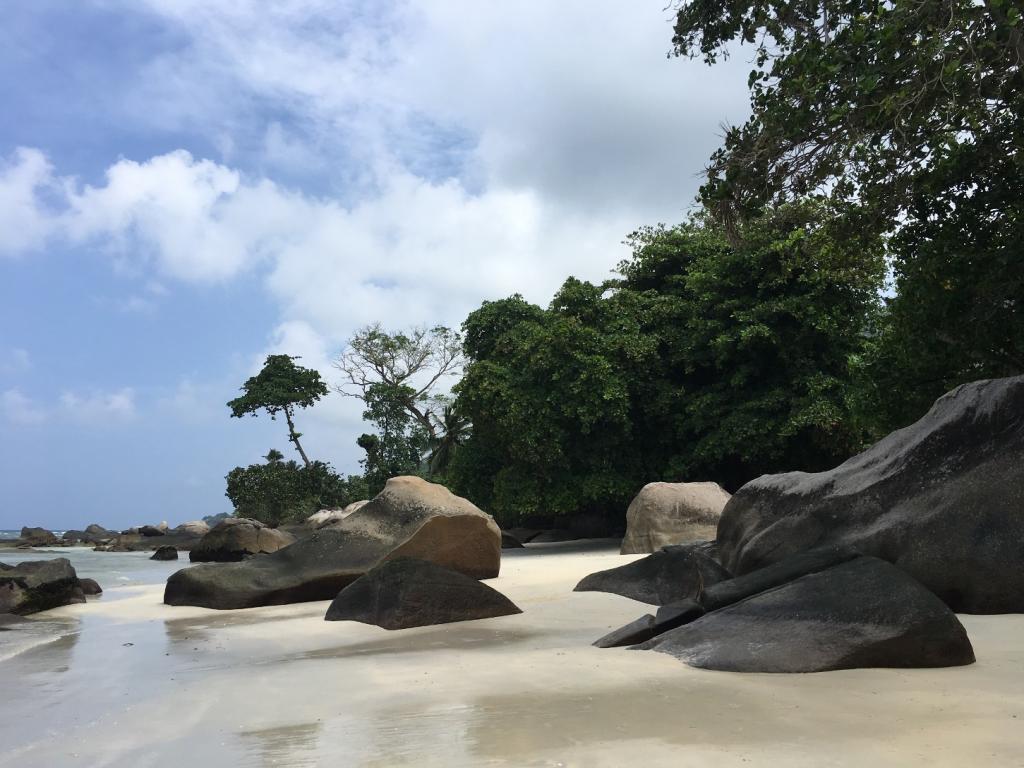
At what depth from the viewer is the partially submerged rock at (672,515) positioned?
1398 centimetres

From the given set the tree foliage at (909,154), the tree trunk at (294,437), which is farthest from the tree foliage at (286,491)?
the tree foliage at (909,154)

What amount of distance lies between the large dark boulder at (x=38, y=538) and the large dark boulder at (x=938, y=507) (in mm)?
51989

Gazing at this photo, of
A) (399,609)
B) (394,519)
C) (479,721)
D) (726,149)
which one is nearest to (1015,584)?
(479,721)

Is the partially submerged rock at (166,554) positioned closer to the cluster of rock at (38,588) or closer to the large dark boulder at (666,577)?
the cluster of rock at (38,588)

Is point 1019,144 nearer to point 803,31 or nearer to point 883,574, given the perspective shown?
point 803,31

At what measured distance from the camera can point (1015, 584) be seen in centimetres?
579

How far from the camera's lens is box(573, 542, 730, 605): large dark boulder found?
24.7ft

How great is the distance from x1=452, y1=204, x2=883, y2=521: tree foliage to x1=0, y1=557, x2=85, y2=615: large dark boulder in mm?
10629

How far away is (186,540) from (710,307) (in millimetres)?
32621

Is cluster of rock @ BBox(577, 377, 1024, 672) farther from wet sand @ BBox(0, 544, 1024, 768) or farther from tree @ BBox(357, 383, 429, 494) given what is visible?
tree @ BBox(357, 383, 429, 494)

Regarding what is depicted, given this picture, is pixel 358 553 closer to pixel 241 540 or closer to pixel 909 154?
pixel 909 154

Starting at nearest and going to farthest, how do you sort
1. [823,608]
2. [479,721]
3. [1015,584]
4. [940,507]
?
[479,721] < [823,608] < [1015,584] < [940,507]

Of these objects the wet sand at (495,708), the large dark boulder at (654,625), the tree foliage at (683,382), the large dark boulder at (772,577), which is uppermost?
the tree foliage at (683,382)

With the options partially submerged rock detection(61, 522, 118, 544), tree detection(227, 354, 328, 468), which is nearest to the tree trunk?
tree detection(227, 354, 328, 468)
